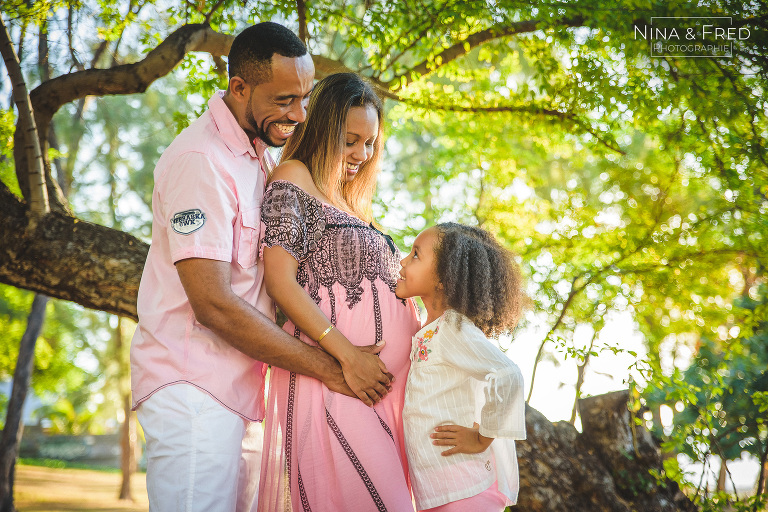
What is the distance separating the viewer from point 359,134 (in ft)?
7.54

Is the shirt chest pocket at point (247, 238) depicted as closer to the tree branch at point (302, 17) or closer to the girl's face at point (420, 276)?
the girl's face at point (420, 276)

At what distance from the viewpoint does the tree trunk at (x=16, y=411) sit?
657 centimetres

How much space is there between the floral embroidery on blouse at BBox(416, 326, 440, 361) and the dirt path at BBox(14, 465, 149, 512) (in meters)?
7.70

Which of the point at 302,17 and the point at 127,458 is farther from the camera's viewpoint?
the point at 127,458

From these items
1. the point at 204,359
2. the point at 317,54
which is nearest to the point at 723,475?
the point at 317,54

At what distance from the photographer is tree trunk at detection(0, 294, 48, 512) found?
6566 millimetres

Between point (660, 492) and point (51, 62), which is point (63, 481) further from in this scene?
point (660, 492)

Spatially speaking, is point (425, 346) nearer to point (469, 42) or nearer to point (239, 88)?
point (239, 88)

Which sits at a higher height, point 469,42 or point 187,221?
point 469,42

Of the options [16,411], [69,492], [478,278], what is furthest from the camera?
[69,492]

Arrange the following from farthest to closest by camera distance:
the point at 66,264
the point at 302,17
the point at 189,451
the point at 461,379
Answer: the point at 302,17
the point at 66,264
the point at 461,379
the point at 189,451

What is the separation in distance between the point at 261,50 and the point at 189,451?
1331 mm

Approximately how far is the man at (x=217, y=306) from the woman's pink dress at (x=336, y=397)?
0.30 ft

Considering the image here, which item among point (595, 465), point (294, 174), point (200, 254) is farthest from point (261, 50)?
point (595, 465)
